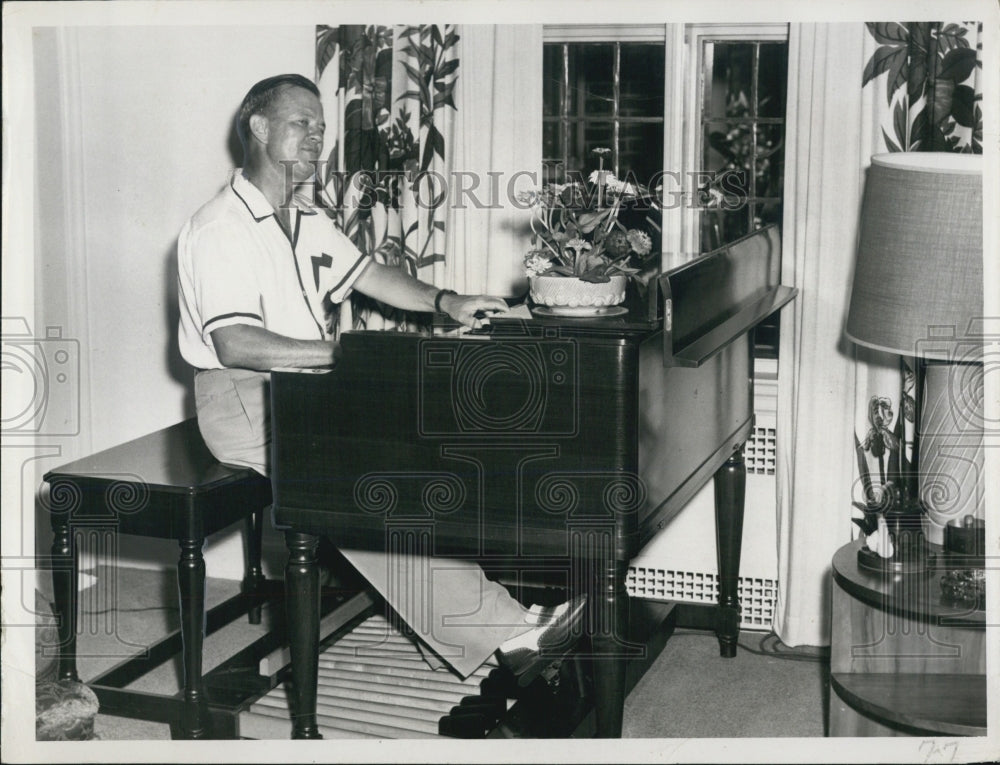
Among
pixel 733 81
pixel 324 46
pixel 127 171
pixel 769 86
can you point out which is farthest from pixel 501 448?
pixel 733 81

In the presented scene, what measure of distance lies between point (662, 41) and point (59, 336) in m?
2.26

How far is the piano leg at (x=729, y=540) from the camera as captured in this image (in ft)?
12.6

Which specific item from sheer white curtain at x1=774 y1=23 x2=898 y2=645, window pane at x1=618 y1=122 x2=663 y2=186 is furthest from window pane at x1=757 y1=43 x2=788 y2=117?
sheer white curtain at x1=774 y1=23 x2=898 y2=645

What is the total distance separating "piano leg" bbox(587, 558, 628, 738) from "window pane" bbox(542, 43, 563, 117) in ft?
6.25

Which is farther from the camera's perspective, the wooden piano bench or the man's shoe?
the man's shoe

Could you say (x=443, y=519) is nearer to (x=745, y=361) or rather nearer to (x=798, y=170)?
(x=745, y=361)

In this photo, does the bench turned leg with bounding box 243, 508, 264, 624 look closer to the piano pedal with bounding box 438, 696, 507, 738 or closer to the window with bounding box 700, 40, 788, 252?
the piano pedal with bounding box 438, 696, 507, 738

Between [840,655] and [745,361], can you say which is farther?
[745,361]

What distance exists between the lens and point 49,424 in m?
4.10

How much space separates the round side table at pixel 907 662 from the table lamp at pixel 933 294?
26cm

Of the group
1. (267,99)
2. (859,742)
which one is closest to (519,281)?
(267,99)

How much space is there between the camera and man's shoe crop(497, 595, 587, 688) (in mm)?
3348

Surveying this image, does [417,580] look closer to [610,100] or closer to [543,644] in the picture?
[543,644]

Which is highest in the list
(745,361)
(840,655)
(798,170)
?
(798,170)
